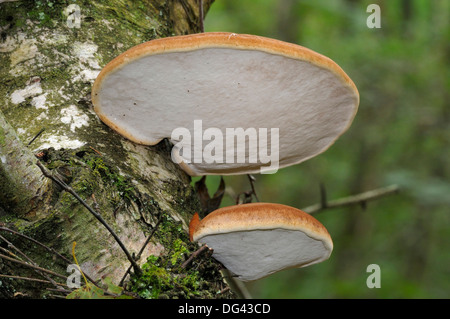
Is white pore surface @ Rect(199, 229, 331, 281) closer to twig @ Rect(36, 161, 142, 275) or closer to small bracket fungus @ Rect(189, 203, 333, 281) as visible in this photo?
small bracket fungus @ Rect(189, 203, 333, 281)

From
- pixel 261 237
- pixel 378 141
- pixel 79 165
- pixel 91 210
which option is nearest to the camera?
pixel 91 210

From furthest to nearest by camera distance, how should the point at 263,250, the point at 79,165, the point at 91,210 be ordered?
the point at 263,250 → the point at 79,165 → the point at 91,210

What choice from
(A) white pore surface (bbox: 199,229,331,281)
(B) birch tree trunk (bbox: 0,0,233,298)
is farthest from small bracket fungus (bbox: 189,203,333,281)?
(B) birch tree trunk (bbox: 0,0,233,298)

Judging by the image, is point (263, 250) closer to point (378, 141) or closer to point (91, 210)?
point (91, 210)

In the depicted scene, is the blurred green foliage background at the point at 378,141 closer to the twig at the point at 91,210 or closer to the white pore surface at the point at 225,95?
the white pore surface at the point at 225,95

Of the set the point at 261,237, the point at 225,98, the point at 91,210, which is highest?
the point at 225,98

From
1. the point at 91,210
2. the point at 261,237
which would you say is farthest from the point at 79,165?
the point at 261,237
